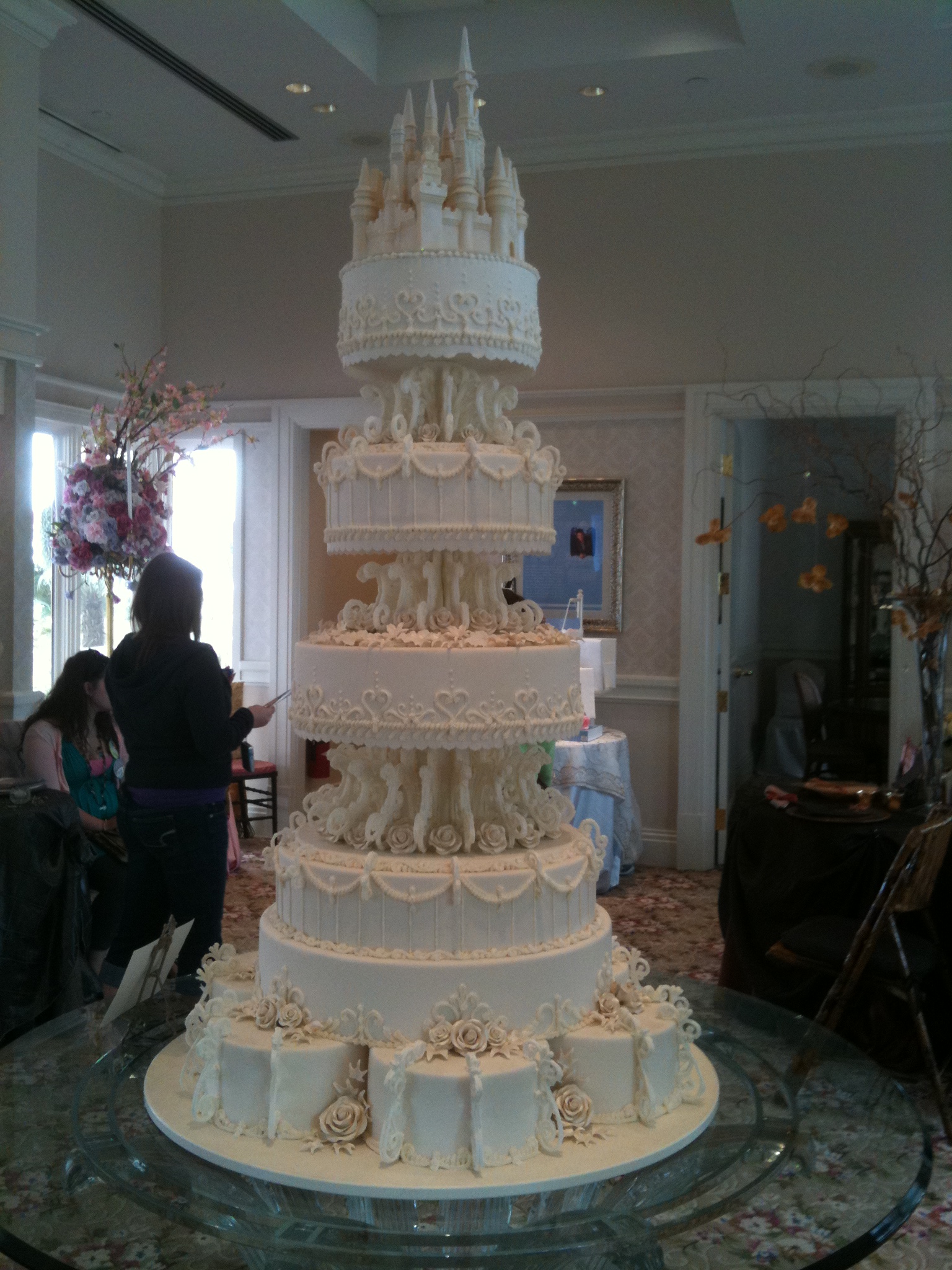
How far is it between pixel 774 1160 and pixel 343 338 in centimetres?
Answer: 165

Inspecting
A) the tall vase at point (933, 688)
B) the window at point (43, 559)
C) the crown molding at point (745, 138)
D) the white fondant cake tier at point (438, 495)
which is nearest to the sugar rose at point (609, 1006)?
the white fondant cake tier at point (438, 495)

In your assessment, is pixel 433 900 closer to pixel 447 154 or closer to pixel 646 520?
pixel 447 154

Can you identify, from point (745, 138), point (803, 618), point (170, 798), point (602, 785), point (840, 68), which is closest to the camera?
point (170, 798)

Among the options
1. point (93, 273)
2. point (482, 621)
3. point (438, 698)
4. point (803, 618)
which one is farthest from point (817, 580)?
point (803, 618)

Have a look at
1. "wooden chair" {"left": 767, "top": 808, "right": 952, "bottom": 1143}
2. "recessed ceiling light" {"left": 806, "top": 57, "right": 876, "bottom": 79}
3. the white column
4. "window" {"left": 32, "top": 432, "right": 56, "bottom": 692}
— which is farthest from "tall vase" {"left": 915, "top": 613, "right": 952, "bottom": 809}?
"window" {"left": 32, "top": 432, "right": 56, "bottom": 692}

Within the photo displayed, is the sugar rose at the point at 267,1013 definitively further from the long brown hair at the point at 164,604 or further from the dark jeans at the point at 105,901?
the dark jeans at the point at 105,901

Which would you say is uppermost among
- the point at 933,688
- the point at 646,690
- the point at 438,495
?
the point at 438,495

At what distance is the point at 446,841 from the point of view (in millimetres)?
2244

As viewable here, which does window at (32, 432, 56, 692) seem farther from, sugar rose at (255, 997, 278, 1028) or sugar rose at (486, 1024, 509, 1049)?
sugar rose at (486, 1024, 509, 1049)

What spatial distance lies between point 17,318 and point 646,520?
3.52 m

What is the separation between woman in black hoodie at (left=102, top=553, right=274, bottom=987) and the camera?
10.7 feet

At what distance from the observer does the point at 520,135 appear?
6.76 m

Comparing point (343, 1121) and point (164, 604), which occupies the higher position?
point (164, 604)

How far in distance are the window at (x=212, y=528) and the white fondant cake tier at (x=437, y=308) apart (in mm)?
5446
